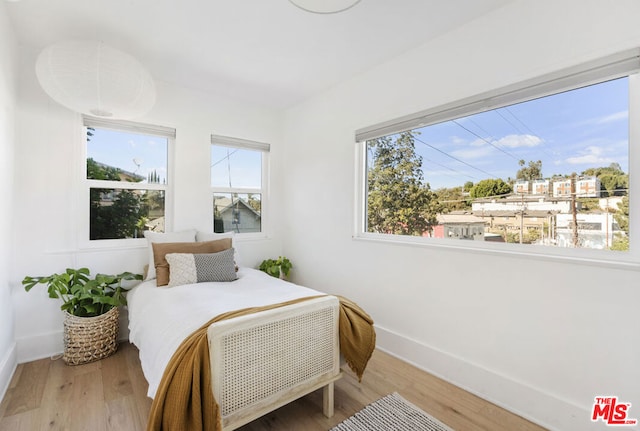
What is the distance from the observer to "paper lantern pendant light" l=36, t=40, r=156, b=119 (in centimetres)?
175

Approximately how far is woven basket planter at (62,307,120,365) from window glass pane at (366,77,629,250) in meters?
2.47

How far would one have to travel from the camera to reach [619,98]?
1.55m

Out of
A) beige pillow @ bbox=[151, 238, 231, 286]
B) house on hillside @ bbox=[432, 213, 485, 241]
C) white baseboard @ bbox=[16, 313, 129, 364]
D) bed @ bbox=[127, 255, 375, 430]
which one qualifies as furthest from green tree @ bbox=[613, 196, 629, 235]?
white baseboard @ bbox=[16, 313, 129, 364]

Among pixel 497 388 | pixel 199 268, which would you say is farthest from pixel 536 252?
pixel 199 268

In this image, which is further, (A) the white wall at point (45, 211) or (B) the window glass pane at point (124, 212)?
(B) the window glass pane at point (124, 212)

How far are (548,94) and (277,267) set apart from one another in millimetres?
2792

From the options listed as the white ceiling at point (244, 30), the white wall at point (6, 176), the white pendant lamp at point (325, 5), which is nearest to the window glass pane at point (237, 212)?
the white ceiling at point (244, 30)

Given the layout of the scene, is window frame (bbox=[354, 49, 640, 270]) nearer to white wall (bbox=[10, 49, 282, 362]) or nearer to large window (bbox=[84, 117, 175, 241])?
large window (bbox=[84, 117, 175, 241])

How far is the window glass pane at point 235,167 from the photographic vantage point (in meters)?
3.40

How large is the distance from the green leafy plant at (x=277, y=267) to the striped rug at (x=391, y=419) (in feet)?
6.00

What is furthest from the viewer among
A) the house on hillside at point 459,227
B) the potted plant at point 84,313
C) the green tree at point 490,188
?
the potted plant at point 84,313

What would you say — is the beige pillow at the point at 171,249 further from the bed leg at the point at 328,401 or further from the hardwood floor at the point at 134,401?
the bed leg at the point at 328,401

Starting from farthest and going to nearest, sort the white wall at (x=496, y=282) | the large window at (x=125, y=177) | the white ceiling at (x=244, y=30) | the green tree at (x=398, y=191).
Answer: the large window at (x=125, y=177)
the green tree at (x=398, y=191)
the white ceiling at (x=244, y=30)
the white wall at (x=496, y=282)

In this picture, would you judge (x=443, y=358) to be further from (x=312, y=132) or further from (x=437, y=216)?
(x=312, y=132)
